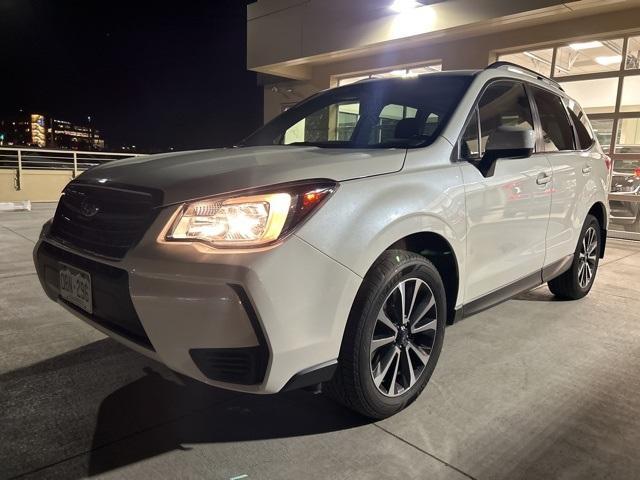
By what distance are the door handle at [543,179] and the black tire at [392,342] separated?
3.92ft

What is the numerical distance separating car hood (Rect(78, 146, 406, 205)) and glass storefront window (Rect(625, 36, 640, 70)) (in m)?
8.39

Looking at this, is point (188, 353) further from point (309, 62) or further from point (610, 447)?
point (309, 62)

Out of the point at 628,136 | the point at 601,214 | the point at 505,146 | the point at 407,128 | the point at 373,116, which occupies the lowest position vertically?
the point at 601,214

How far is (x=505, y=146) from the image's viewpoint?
262 centimetres

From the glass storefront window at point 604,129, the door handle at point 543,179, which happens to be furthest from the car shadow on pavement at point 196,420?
the glass storefront window at point 604,129

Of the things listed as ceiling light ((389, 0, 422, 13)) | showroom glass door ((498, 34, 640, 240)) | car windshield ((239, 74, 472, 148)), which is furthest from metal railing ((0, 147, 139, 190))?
showroom glass door ((498, 34, 640, 240))

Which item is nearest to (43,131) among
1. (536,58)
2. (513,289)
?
(536,58)

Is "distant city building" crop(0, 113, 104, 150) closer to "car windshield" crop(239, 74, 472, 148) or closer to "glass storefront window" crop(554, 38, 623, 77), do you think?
"glass storefront window" crop(554, 38, 623, 77)

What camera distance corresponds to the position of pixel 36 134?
121 meters

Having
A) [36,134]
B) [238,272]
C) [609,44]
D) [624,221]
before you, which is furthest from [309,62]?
[36,134]

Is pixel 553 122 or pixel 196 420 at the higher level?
pixel 553 122

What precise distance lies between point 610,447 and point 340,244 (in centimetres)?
149

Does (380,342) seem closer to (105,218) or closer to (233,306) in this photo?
(233,306)

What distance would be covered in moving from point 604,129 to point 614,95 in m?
0.63
